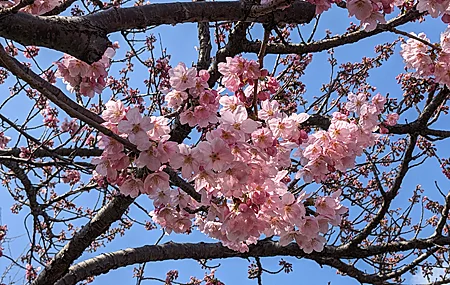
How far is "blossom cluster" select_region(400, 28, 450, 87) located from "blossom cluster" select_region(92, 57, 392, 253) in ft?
1.91

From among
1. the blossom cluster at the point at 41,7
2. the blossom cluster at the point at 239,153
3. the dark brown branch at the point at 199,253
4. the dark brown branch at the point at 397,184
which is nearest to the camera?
the blossom cluster at the point at 239,153

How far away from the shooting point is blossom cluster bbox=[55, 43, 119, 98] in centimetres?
171

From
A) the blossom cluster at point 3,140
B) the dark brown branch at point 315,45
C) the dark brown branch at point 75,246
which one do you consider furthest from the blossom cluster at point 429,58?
the blossom cluster at point 3,140

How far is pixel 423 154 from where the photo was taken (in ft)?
12.3

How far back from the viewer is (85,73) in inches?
67.9

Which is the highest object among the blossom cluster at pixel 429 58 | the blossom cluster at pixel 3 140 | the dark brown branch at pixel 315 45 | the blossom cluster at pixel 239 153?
the dark brown branch at pixel 315 45

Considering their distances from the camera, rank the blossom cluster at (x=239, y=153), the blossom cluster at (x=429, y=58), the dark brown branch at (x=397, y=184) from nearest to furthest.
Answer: the blossom cluster at (x=239, y=153)
the blossom cluster at (x=429, y=58)
the dark brown branch at (x=397, y=184)

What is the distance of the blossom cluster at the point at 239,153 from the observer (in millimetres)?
1369

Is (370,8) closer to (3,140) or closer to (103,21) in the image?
(103,21)

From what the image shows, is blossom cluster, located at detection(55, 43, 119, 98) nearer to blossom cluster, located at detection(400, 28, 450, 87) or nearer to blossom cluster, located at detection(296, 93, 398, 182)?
blossom cluster, located at detection(296, 93, 398, 182)

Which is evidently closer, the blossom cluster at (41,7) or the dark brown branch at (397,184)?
the blossom cluster at (41,7)

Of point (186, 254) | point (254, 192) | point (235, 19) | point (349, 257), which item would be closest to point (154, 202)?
point (254, 192)

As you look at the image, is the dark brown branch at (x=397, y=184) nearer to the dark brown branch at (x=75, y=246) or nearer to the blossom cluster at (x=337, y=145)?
the blossom cluster at (x=337, y=145)

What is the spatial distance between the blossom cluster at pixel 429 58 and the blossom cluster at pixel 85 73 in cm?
157
